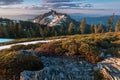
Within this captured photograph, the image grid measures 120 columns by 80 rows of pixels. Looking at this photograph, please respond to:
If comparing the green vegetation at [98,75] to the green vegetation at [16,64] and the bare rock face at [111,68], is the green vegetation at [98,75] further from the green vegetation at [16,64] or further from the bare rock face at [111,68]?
the green vegetation at [16,64]

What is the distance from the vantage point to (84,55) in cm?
2189

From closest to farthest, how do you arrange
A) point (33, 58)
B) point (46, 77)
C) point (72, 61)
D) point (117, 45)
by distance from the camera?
point (46, 77)
point (33, 58)
point (72, 61)
point (117, 45)

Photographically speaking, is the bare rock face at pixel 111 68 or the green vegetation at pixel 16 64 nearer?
the bare rock face at pixel 111 68

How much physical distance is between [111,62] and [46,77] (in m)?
5.91

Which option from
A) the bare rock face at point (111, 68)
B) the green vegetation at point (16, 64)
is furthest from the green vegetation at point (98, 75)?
the green vegetation at point (16, 64)

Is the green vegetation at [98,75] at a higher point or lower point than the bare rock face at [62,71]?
lower

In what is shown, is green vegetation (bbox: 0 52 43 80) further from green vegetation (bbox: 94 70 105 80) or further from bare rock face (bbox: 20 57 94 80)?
green vegetation (bbox: 94 70 105 80)

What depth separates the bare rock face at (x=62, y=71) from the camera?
16.9m

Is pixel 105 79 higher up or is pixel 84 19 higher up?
pixel 105 79

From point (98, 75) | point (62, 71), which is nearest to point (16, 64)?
point (62, 71)

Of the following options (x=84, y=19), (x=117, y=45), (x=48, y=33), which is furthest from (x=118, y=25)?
(x=117, y=45)

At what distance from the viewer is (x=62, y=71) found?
1820 cm

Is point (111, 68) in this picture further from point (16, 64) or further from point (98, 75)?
point (16, 64)

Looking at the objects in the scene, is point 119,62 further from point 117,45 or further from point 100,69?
point 117,45
